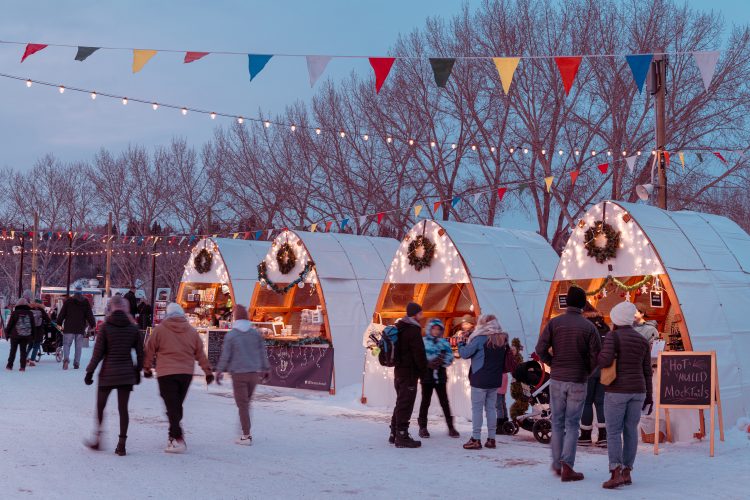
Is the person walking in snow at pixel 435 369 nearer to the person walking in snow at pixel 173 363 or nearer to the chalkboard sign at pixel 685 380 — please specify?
the chalkboard sign at pixel 685 380

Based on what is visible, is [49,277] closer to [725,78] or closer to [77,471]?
[725,78]

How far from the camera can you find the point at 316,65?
11.5 meters

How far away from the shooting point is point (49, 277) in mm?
52281

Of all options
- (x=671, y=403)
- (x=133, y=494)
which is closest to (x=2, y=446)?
(x=133, y=494)

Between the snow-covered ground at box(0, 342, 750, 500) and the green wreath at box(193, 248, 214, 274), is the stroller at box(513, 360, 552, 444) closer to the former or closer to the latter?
the snow-covered ground at box(0, 342, 750, 500)

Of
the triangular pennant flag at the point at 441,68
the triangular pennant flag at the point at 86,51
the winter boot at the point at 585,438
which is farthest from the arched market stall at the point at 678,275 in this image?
the triangular pennant flag at the point at 86,51

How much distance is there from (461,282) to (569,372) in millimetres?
6052

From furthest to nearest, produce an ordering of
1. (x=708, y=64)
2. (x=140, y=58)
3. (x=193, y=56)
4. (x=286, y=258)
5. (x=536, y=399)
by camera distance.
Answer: (x=286, y=258) < (x=193, y=56) < (x=140, y=58) < (x=536, y=399) < (x=708, y=64)

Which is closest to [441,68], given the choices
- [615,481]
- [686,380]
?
[686,380]

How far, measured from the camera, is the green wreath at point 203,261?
66.3 ft

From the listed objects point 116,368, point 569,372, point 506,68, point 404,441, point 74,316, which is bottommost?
point 404,441

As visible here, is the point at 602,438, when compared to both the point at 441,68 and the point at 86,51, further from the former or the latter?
the point at 86,51

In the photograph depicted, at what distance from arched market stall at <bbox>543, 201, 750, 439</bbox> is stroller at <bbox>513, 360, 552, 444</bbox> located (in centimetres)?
149

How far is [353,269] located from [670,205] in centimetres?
1063
